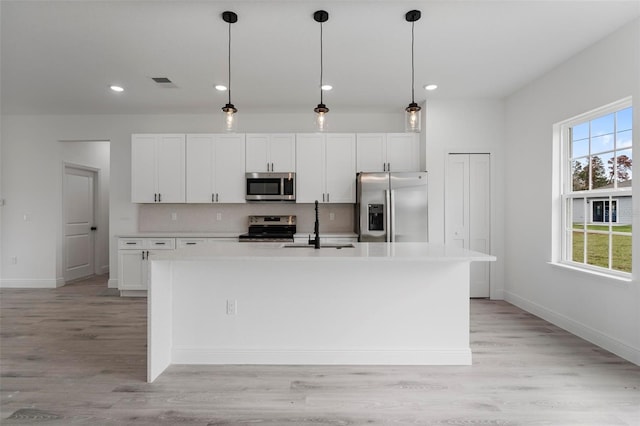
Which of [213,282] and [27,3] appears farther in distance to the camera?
[213,282]

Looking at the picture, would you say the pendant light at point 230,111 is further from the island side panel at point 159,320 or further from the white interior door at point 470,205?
the white interior door at point 470,205

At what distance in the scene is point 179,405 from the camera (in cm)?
218

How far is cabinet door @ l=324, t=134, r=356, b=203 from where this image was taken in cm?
509

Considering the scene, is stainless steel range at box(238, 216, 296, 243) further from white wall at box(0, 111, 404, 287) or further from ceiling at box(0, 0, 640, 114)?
ceiling at box(0, 0, 640, 114)

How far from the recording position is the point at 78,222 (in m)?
6.34

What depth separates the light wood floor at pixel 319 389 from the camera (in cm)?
206

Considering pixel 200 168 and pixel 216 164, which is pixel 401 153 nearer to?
pixel 216 164

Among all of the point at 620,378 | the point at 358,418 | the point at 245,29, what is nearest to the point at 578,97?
the point at 620,378

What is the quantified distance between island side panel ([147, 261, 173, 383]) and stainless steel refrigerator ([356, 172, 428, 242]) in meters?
2.70

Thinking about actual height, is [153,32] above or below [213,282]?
above

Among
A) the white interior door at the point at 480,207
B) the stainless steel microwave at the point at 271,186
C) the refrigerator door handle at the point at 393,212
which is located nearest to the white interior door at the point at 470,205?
the white interior door at the point at 480,207

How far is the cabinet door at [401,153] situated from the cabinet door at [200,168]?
262 cm

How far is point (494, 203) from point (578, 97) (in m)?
1.76

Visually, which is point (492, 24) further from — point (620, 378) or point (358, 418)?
point (358, 418)
